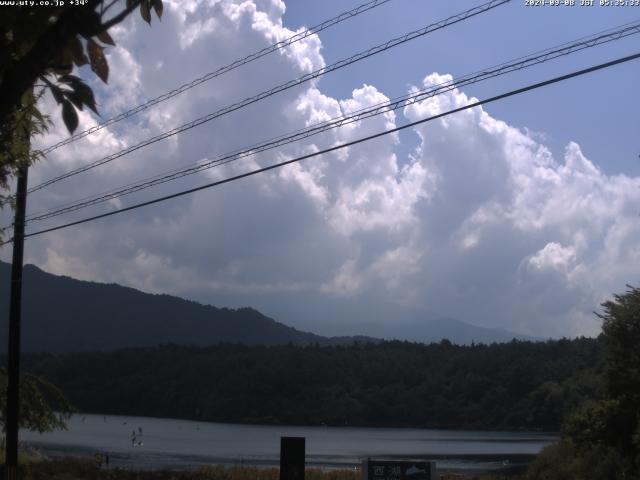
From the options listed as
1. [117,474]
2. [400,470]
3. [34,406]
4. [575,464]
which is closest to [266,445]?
[117,474]

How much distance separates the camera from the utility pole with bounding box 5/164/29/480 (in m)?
20.7

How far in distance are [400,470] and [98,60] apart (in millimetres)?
10823

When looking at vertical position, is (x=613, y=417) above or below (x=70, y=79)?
below

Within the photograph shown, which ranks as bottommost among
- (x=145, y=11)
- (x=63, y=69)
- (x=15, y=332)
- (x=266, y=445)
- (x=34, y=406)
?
(x=266, y=445)

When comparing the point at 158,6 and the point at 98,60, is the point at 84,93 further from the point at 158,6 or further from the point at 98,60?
the point at 158,6

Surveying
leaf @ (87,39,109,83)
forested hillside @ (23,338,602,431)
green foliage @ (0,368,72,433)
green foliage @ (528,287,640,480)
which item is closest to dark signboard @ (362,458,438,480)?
green foliage @ (528,287,640,480)

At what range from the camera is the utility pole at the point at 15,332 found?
2070cm

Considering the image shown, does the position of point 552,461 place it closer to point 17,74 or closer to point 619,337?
point 619,337

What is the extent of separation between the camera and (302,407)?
104 m

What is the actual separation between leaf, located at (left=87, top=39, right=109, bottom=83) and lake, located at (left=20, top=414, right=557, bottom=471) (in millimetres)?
36715

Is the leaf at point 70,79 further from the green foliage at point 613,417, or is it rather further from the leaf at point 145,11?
the green foliage at point 613,417

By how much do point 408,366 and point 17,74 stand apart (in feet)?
340

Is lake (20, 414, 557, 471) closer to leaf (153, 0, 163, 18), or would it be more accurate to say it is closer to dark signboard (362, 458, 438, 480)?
dark signboard (362, 458, 438, 480)

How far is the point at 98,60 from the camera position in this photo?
16.8 ft
